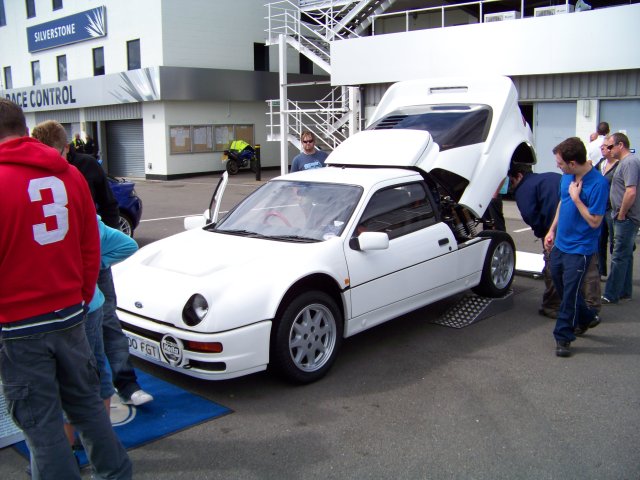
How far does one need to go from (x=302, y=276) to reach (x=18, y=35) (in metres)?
33.4

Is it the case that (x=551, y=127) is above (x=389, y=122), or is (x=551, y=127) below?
below

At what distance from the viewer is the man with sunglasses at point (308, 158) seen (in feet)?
26.2

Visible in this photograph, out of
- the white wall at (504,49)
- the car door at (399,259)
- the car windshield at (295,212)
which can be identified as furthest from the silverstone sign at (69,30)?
the car door at (399,259)

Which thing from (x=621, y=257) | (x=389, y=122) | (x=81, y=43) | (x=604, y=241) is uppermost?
(x=81, y=43)

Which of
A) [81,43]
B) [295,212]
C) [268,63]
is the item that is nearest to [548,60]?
[295,212]

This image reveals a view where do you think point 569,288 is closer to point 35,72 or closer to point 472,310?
point 472,310

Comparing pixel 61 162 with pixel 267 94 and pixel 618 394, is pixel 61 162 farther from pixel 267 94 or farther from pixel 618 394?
pixel 267 94

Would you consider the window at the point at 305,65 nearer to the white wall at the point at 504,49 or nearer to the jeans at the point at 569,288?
the white wall at the point at 504,49

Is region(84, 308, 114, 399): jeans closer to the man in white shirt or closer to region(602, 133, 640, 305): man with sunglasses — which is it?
region(602, 133, 640, 305): man with sunglasses

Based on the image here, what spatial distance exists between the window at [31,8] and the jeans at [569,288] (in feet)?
105

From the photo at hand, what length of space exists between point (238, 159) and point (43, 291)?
23.1m

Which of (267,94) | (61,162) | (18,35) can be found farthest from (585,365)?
(18,35)

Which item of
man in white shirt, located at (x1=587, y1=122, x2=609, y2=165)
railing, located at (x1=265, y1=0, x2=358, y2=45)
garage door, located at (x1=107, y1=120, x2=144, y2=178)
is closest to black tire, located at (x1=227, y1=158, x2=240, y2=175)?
garage door, located at (x1=107, y1=120, x2=144, y2=178)

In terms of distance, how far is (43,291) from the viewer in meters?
2.57
